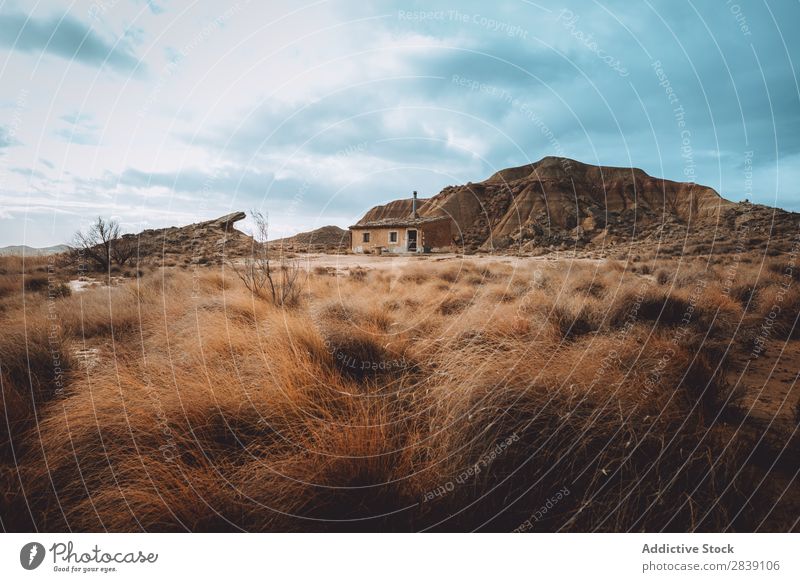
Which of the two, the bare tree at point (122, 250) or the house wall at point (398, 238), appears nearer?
the bare tree at point (122, 250)

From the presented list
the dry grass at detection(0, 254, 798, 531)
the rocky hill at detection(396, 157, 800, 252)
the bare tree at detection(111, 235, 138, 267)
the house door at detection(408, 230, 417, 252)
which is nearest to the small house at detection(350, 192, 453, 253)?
the house door at detection(408, 230, 417, 252)

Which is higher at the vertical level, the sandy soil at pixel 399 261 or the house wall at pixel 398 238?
the house wall at pixel 398 238

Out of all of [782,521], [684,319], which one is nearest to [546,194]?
[684,319]

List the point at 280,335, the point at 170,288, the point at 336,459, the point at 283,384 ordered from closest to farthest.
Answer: the point at 336,459, the point at 283,384, the point at 280,335, the point at 170,288

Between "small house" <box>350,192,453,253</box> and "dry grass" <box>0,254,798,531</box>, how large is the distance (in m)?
29.3

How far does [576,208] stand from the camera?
1817 inches

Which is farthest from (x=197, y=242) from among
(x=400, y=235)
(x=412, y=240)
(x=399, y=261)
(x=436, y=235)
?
(x=436, y=235)

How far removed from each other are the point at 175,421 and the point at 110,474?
0.37 meters

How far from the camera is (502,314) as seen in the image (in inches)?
160

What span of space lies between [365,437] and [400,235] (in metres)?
32.2

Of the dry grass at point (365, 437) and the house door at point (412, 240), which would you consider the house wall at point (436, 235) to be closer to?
the house door at point (412, 240)

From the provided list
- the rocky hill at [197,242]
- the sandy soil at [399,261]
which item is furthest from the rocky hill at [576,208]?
the rocky hill at [197,242]

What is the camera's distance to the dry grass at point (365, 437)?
1534mm
